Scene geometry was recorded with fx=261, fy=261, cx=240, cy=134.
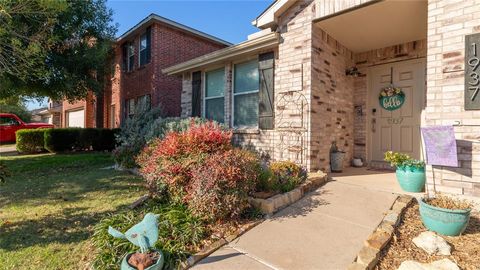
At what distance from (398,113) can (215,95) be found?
16.0 feet

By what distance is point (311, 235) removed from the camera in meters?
3.11

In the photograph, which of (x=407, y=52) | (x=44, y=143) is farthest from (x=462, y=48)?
(x=44, y=143)

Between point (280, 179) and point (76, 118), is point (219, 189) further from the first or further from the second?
point (76, 118)

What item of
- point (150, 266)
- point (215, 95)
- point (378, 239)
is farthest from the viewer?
point (215, 95)

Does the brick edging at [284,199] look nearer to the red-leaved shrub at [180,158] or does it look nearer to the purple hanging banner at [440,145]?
the red-leaved shrub at [180,158]

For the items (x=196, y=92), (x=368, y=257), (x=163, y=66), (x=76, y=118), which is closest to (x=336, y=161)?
(x=368, y=257)

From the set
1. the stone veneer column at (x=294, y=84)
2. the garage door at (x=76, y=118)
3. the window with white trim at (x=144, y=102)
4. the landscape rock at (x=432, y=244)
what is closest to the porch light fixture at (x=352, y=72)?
the stone veneer column at (x=294, y=84)

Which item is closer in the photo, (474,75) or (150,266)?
(150,266)

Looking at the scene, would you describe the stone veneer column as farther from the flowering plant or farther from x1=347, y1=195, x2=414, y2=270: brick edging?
x1=347, y1=195, x2=414, y2=270: brick edging

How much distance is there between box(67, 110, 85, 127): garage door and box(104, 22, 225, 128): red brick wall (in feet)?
19.3

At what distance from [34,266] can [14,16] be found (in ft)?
19.2

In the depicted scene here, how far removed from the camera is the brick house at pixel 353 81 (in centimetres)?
375

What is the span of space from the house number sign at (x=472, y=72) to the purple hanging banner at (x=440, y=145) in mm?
429

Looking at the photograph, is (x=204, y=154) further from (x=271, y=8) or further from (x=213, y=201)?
(x=271, y=8)
